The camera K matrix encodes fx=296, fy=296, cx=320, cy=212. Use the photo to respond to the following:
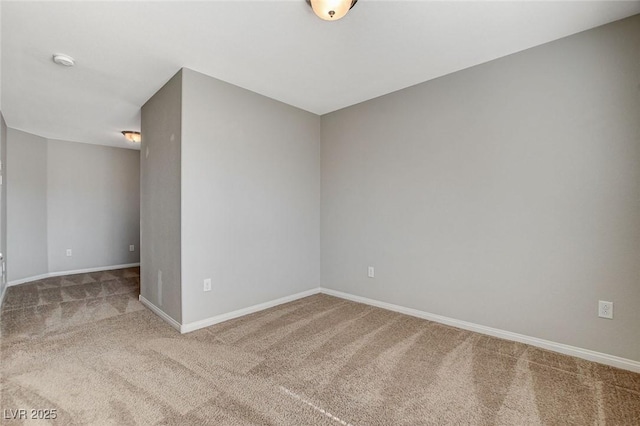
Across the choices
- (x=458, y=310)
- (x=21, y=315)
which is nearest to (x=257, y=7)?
(x=458, y=310)

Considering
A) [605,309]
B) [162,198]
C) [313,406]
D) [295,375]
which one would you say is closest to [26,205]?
[162,198]

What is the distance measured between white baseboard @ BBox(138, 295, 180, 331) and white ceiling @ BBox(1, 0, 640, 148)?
2316 mm

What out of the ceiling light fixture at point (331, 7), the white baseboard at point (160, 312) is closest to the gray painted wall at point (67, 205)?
the white baseboard at point (160, 312)

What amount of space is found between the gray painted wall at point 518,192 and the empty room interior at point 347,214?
2 cm

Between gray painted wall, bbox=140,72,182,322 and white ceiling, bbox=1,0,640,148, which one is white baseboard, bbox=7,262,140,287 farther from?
white ceiling, bbox=1,0,640,148

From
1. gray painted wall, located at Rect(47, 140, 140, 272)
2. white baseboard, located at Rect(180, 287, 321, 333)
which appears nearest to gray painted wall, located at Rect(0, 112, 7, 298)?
gray painted wall, located at Rect(47, 140, 140, 272)

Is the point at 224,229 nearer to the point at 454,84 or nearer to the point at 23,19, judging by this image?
the point at 23,19

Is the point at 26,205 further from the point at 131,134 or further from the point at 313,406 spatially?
the point at 313,406

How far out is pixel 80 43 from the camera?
2.27 m

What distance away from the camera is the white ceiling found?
1938 mm

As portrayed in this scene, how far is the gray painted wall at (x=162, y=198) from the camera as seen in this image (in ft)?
9.08

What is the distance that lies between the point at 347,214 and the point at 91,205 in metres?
Result: 4.78

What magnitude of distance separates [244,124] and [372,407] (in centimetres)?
276

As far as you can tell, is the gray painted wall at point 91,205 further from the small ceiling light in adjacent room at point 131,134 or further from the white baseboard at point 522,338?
the white baseboard at point 522,338
